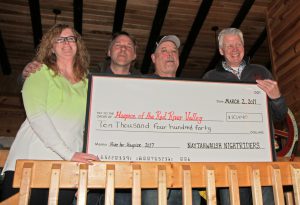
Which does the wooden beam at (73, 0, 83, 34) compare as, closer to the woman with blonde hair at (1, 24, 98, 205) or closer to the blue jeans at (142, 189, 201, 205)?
the woman with blonde hair at (1, 24, 98, 205)

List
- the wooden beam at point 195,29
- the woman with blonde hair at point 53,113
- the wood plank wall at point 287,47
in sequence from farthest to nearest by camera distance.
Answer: the wooden beam at point 195,29, the wood plank wall at point 287,47, the woman with blonde hair at point 53,113

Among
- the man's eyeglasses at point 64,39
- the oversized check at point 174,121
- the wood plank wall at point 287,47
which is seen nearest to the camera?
the oversized check at point 174,121

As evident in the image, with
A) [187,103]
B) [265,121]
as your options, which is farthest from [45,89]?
[265,121]

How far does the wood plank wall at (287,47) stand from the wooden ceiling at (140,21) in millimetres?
587

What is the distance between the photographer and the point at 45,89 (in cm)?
175

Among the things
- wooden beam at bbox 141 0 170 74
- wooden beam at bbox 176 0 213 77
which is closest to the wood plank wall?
wooden beam at bbox 176 0 213 77

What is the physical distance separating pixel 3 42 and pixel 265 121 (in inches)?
231

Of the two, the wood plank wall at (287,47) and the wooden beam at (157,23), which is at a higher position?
the wooden beam at (157,23)

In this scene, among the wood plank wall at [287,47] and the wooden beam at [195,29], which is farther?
the wooden beam at [195,29]

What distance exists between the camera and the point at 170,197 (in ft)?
6.64

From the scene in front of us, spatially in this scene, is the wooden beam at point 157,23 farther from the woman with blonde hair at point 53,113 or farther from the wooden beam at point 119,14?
the woman with blonde hair at point 53,113

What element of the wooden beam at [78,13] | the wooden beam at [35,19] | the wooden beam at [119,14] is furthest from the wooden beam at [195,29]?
the wooden beam at [35,19]

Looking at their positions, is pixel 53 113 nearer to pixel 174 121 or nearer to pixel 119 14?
pixel 174 121

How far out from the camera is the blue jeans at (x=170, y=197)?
1.88 metres
